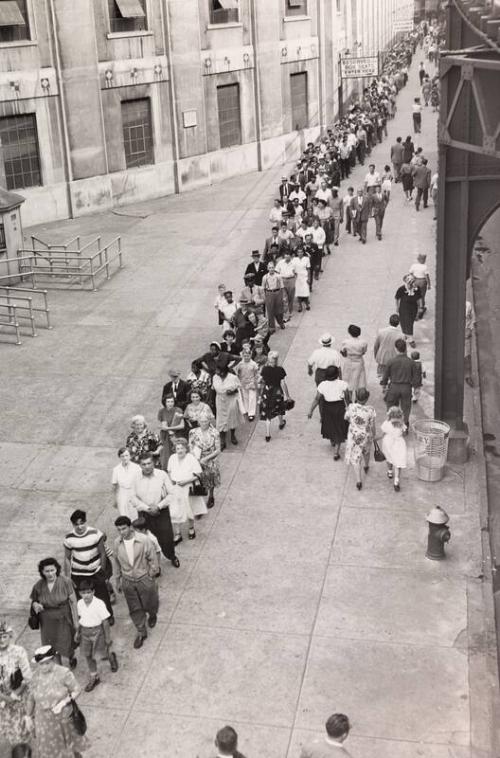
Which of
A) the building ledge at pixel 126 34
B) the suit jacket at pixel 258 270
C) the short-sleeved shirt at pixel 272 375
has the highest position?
the building ledge at pixel 126 34

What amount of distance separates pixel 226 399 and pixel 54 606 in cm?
550

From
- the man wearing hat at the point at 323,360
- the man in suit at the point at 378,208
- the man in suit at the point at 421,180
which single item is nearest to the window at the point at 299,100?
the man in suit at the point at 421,180

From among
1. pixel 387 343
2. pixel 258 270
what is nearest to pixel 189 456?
pixel 387 343

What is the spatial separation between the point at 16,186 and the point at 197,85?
8006 mm

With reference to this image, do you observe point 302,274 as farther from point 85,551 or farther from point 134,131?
point 134,131

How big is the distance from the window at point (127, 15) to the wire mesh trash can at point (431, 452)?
22405 mm

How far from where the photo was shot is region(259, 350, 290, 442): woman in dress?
14781mm

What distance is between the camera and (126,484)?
37.9ft

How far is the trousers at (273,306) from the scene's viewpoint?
1953 cm

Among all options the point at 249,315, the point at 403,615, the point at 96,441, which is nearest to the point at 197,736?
the point at 403,615

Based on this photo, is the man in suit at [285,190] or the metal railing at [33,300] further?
the man in suit at [285,190]

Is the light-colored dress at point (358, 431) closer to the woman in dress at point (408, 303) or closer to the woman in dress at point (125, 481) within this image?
the woman in dress at point (125, 481)

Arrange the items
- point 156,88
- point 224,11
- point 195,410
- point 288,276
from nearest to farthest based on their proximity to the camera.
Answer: point 195,410 < point 288,276 < point 156,88 < point 224,11

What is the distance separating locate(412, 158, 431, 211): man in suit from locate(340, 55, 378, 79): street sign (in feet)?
42.4
